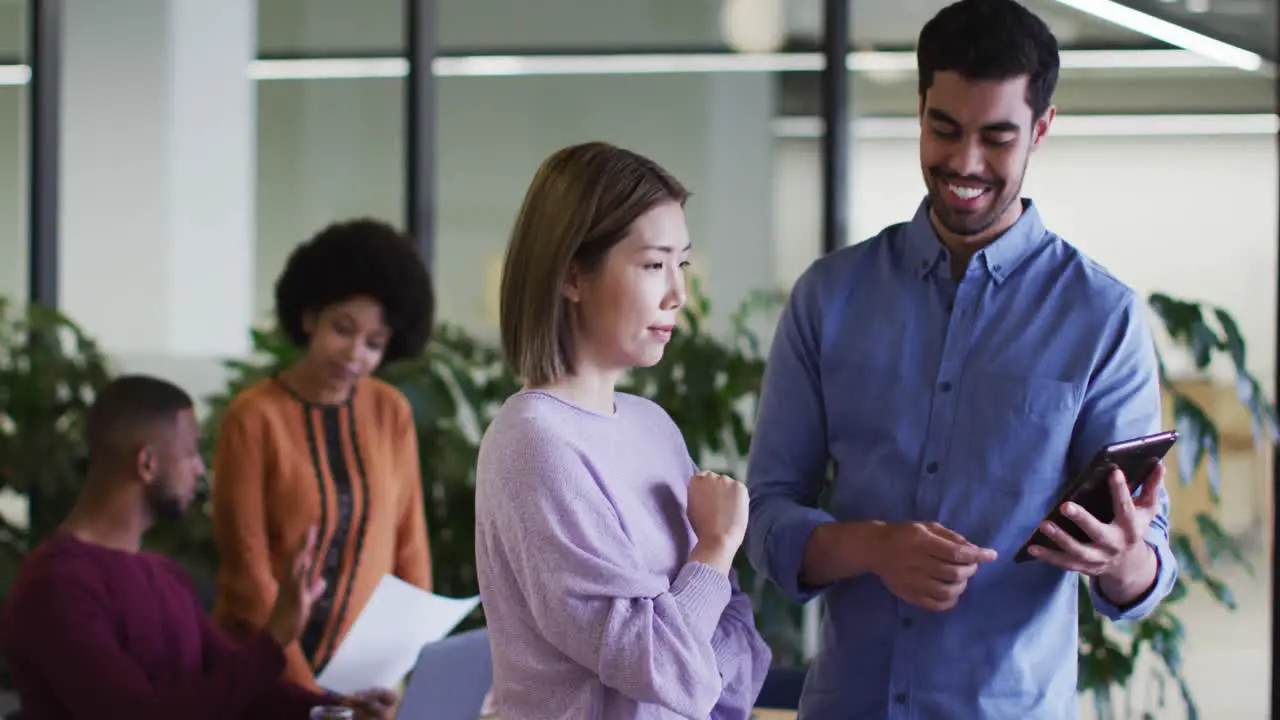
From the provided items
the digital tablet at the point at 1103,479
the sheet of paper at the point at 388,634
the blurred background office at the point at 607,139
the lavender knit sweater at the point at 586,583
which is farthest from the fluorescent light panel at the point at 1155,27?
the lavender knit sweater at the point at 586,583

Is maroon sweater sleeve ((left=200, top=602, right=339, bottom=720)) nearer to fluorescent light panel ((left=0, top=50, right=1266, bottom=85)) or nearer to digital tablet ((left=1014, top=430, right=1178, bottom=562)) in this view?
digital tablet ((left=1014, top=430, right=1178, bottom=562))

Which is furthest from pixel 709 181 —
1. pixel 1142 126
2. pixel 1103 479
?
pixel 1103 479

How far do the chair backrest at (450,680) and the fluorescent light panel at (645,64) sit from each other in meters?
2.66

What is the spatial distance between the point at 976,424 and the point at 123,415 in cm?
153

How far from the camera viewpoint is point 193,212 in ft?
17.0

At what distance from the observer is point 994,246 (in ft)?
6.58

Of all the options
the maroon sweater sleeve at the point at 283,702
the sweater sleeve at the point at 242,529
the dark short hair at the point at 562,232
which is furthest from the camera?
the sweater sleeve at the point at 242,529

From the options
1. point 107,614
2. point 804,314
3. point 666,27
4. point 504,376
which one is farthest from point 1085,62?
point 107,614

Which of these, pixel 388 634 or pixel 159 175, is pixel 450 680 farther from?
pixel 159 175

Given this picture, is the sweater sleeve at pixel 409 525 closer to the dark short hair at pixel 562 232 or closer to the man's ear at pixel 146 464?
the man's ear at pixel 146 464

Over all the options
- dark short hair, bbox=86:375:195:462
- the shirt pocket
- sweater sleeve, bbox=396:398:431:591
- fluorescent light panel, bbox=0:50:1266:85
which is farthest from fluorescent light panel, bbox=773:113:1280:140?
the shirt pocket

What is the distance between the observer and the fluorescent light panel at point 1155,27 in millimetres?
4441

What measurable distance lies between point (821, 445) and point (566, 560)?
23.8 inches

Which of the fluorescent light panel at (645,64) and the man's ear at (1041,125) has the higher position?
the fluorescent light panel at (645,64)
